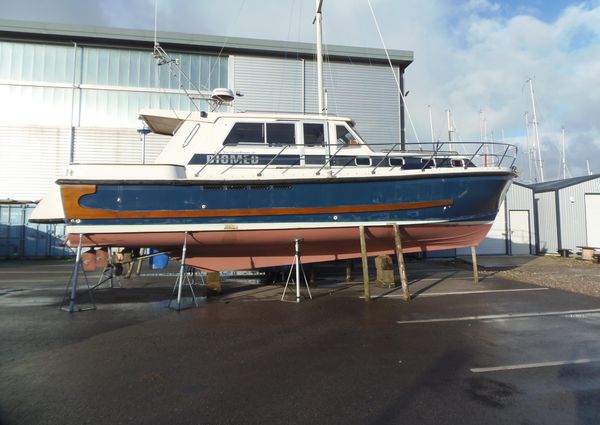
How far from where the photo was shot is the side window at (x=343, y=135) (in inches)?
339

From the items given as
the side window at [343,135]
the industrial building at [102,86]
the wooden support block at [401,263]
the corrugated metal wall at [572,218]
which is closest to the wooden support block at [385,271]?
the wooden support block at [401,263]

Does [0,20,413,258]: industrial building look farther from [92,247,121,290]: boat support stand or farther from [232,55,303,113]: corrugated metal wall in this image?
[92,247,121,290]: boat support stand

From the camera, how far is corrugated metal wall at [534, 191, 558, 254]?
18609mm

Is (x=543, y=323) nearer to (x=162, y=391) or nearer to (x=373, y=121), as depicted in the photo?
(x=162, y=391)

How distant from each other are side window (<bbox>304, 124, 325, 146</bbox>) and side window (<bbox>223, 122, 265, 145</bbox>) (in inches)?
36.5

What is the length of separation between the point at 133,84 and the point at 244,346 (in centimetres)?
1756

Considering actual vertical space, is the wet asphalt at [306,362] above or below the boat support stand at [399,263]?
below

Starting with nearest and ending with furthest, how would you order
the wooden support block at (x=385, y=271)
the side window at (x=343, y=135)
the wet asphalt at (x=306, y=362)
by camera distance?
the wet asphalt at (x=306, y=362) → the side window at (x=343, y=135) → the wooden support block at (x=385, y=271)

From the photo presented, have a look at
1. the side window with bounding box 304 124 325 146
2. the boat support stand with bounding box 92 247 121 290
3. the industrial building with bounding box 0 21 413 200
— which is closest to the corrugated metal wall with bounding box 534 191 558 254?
the industrial building with bounding box 0 21 413 200

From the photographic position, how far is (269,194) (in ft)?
26.0

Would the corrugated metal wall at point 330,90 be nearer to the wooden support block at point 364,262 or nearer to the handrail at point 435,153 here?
the handrail at point 435,153

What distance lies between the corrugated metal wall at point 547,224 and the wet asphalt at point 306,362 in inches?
491

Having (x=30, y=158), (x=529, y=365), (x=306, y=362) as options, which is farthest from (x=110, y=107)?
(x=529, y=365)

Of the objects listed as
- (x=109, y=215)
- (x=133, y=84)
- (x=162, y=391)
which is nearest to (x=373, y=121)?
(x=133, y=84)
